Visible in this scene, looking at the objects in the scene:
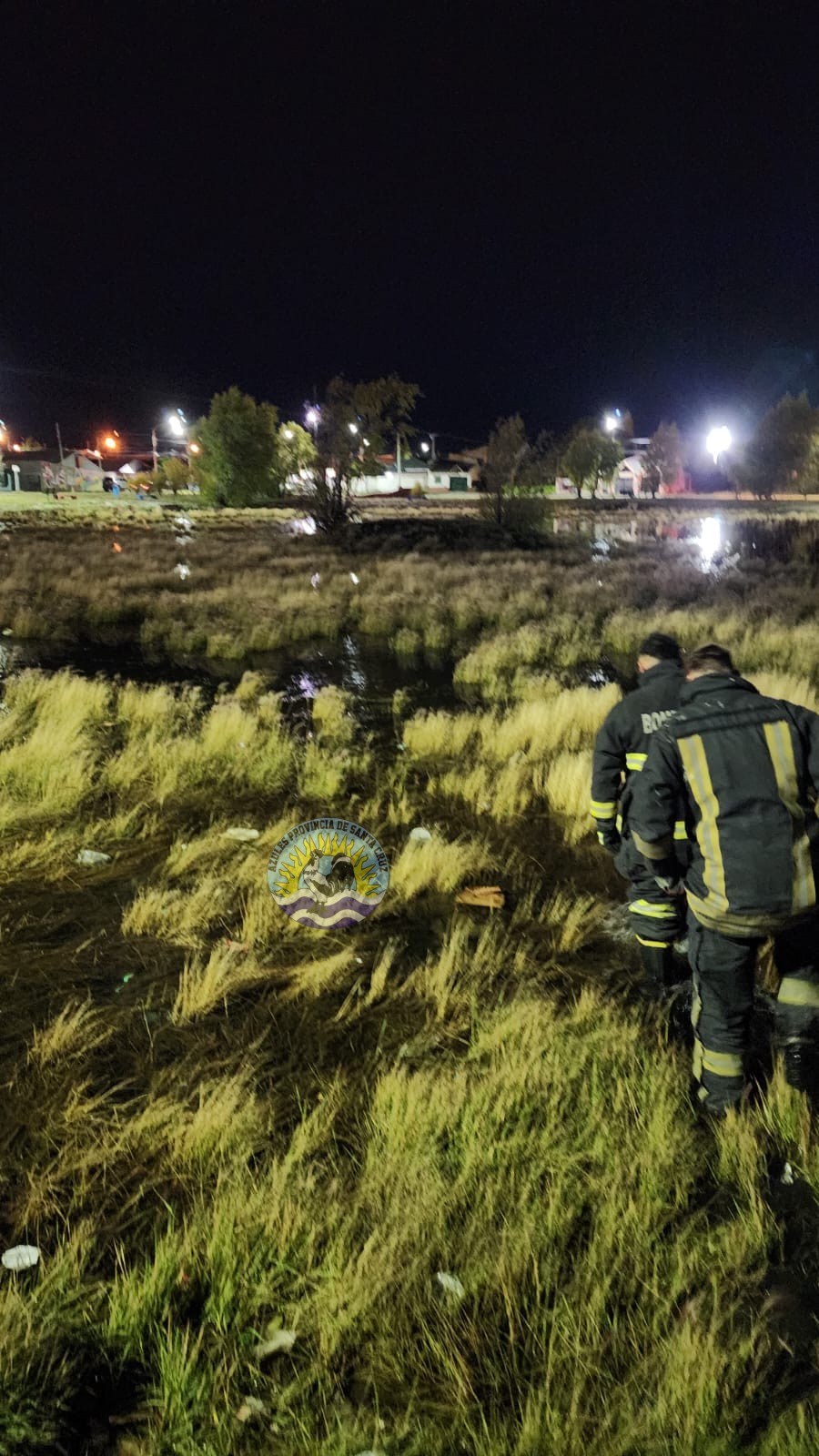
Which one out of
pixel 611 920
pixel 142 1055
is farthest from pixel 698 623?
pixel 142 1055

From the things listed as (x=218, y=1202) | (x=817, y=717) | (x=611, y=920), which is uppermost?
(x=817, y=717)

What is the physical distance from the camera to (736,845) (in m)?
2.86

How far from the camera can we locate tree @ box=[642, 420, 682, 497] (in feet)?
289

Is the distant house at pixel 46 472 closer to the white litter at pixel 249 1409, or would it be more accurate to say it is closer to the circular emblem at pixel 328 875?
the circular emblem at pixel 328 875

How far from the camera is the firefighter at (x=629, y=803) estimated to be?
394cm

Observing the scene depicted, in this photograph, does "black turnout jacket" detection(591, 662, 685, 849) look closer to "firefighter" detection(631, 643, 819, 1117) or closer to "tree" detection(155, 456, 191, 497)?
"firefighter" detection(631, 643, 819, 1117)

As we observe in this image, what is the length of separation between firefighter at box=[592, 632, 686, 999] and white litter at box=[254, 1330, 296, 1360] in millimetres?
2504

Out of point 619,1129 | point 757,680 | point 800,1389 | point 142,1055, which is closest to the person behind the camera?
point 800,1389

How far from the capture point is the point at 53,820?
19.4 feet

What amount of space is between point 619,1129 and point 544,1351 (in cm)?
89

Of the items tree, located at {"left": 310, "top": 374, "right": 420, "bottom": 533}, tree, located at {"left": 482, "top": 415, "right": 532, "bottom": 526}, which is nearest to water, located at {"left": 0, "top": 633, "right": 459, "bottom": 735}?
tree, located at {"left": 310, "top": 374, "right": 420, "bottom": 533}

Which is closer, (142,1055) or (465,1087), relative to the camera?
(465,1087)

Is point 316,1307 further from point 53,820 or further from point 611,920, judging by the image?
point 53,820

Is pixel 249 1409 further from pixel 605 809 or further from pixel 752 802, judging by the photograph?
pixel 605 809
